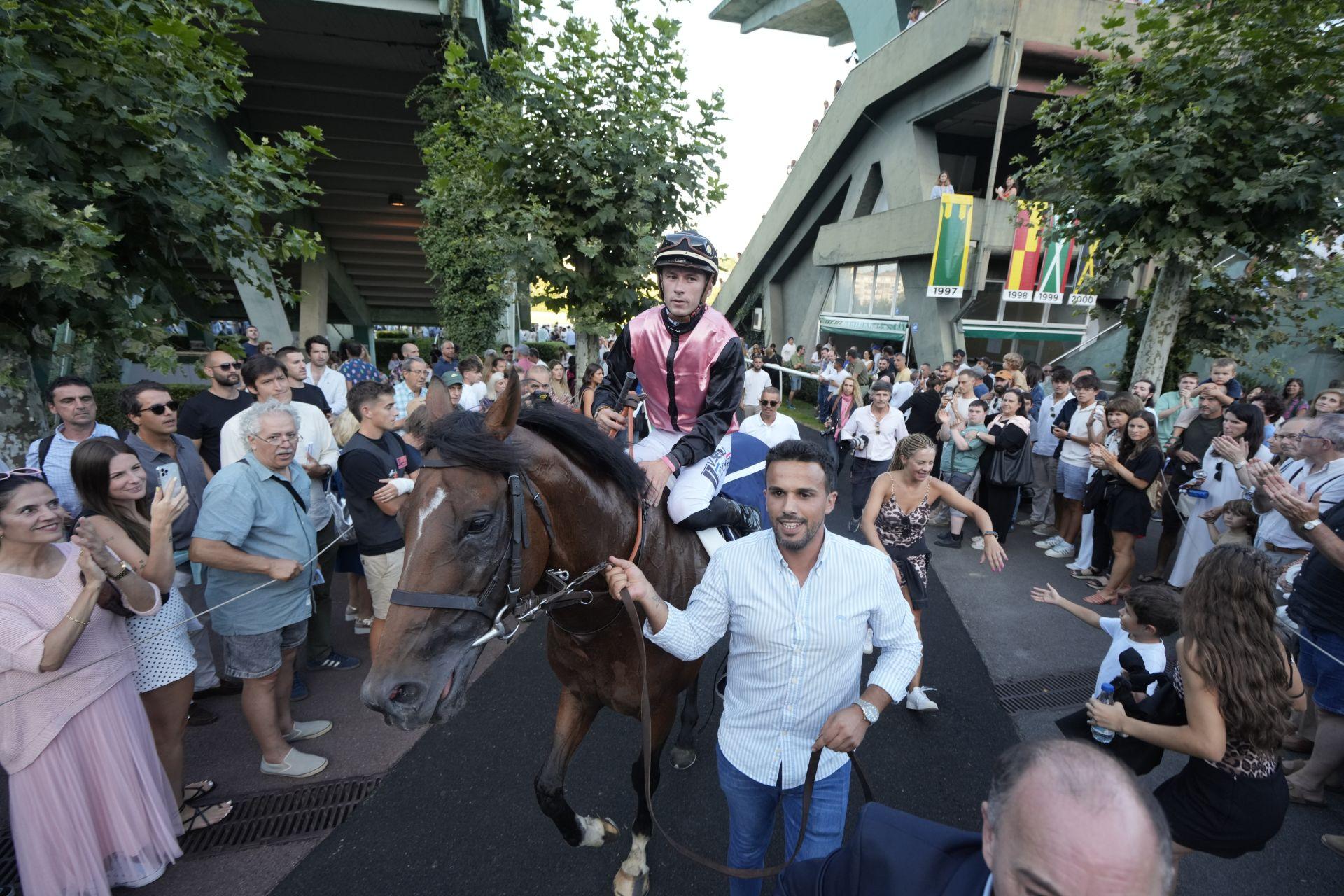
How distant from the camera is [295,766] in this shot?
3623mm

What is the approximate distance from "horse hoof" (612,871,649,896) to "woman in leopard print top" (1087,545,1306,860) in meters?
2.39

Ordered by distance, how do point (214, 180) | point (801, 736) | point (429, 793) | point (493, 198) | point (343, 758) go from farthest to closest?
1. point (493, 198)
2. point (214, 180)
3. point (343, 758)
4. point (429, 793)
5. point (801, 736)

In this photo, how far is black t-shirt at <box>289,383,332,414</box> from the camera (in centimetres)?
654

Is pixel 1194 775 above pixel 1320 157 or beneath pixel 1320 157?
beneath

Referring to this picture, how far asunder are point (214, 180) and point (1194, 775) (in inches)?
263

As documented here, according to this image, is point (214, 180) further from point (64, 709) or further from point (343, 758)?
point (343, 758)

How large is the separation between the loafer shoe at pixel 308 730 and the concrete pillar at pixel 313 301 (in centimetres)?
1909

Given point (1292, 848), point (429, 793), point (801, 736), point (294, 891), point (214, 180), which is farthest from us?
point (214, 180)

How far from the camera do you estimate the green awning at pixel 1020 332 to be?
1869cm

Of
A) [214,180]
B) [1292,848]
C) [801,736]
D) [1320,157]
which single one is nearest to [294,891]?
[801,736]

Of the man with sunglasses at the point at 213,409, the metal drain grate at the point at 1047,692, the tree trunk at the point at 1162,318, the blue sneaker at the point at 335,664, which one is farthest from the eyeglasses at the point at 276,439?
the tree trunk at the point at 1162,318

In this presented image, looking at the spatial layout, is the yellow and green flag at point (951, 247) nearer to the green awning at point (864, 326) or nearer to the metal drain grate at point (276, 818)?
the green awning at point (864, 326)

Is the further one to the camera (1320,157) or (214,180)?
(1320,157)

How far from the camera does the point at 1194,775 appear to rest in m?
2.46
